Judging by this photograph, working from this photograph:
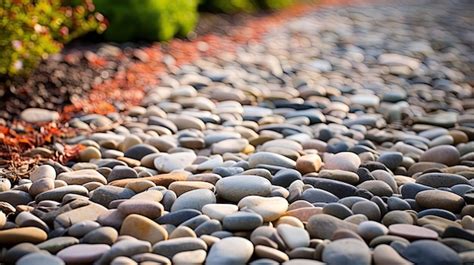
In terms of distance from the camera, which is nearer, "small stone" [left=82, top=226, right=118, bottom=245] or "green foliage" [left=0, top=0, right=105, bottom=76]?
"small stone" [left=82, top=226, right=118, bottom=245]

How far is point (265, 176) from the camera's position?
249 centimetres

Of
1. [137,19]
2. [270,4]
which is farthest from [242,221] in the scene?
[270,4]

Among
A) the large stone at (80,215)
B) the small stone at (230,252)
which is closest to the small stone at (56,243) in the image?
the large stone at (80,215)

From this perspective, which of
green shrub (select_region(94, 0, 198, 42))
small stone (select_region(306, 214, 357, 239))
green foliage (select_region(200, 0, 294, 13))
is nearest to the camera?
small stone (select_region(306, 214, 357, 239))

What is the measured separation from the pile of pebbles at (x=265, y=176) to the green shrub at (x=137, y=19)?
86cm

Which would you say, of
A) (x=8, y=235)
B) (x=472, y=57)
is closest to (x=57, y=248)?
(x=8, y=235)

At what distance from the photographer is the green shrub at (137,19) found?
528 cm

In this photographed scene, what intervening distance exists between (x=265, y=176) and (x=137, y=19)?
3.19m

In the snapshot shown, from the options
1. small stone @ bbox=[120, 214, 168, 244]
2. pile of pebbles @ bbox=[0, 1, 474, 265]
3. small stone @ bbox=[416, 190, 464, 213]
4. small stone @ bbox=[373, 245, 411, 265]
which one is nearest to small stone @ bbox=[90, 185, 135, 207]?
pile of pebbles @ bbox=[0, 1, 474, 265]

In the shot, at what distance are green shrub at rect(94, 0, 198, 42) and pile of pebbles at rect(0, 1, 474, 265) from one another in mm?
861

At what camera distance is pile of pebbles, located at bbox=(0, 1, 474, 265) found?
1.92 m

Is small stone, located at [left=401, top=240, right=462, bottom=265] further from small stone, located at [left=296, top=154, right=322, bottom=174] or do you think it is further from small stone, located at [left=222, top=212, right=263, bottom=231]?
small stone, located at [left=296, top=154, right=322, bottom=174]

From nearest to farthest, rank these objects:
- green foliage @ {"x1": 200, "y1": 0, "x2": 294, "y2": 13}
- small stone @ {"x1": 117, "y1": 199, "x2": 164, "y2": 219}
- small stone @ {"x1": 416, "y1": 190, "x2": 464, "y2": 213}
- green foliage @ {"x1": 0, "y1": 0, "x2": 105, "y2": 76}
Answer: small stone @ {"x1": 117, "y1": 199, "x2": 164, "y2": 219}, small stone @ {"x1": 416, "y1": 190, "x2": 464, "y2": 213}, green foliage @ {"x1": 0, "y1": 0, "x2": 105, "y2": 76}, green foliage @ {"x1": 200, "y1": 0, "x2": 294, "y2": 13}

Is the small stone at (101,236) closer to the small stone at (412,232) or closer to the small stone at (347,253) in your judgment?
the small stone at (347,253)
